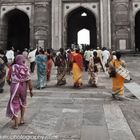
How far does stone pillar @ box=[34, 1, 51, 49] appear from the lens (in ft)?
87.6

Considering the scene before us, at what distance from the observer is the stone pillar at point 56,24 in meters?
26.3

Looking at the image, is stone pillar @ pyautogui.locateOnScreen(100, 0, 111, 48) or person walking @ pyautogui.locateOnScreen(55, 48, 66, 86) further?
stone pillar @ pyautogui.locateOnScreen(100, 0, 111, 48)

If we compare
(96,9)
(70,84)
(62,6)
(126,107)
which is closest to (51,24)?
(62,6)

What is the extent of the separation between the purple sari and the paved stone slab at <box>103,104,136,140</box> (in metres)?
1.75

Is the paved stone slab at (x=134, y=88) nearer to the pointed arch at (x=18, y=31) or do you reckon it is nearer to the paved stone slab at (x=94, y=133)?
the paved stone slab at (x=94, y=133)

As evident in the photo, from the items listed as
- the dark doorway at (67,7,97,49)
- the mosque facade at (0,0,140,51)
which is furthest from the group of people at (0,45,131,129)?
the dark doorway at (67,7,97,49)

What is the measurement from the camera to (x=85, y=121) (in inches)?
267

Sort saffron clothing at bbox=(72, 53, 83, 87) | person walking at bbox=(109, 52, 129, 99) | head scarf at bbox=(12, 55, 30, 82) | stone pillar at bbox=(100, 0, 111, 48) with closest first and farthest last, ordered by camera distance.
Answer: head scarf at bbox=(12, 55, 30, 82) → person walking at bbox=(109, 52, 129, 99) → saffron clothing at bbox=(72, 53, 83, 87) → stone pillar at bbox=(100, 0, 111, 48)

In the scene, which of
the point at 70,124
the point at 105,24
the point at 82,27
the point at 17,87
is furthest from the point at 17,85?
the point at 82,27

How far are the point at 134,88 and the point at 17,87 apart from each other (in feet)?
21.1

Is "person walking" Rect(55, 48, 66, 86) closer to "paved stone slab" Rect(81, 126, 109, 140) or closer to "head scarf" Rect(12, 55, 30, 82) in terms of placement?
"head scarf" Rect(12, 55, 30, 82)

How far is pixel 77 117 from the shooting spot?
7125 millimetres

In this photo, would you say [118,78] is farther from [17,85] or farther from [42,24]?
[42,24]

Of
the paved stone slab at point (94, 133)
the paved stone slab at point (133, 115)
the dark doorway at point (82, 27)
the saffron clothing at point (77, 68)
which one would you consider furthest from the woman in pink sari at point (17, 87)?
the dark doorway at point (82, 27)
